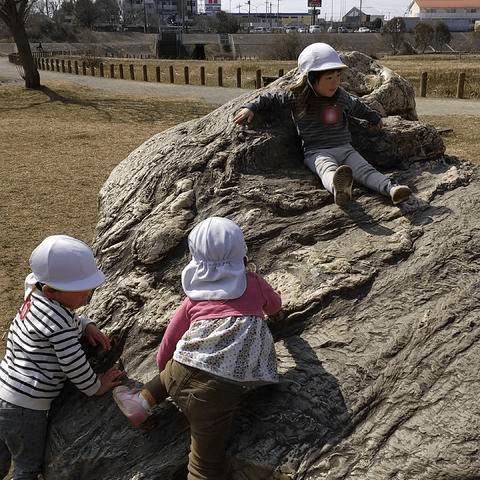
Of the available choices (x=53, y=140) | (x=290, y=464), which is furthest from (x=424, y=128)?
(x=53, y=140)

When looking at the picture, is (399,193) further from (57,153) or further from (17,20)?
(17,20)

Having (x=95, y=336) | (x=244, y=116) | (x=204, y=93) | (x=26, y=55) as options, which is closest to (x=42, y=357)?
(x=95, y=336)

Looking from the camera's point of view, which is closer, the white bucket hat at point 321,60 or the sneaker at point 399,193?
the sneaker at point 399,193

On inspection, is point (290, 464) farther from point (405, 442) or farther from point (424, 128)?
point (424, 128)

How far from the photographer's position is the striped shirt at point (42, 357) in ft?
9.08

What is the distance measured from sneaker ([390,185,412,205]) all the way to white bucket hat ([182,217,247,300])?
1.27 meters

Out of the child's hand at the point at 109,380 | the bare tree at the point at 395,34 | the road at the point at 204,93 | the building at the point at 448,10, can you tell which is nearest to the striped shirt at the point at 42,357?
the child's hand at the point at 109,380

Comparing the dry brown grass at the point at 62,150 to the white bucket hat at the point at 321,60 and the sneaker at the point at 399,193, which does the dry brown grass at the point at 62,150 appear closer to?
the white bucket hat at the point at 321,60

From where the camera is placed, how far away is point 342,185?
3520mm

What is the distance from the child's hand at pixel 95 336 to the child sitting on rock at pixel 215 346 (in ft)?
1.88

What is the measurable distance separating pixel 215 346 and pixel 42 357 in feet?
2.78

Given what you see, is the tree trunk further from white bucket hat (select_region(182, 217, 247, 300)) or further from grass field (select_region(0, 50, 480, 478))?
white bucket hat (select_region(182, 217, 247, 300))

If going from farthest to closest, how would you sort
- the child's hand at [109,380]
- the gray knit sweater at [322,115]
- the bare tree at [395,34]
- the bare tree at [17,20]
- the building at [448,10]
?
1. the building at [448,10]
2. the bare tree at [395,34]
3. the bare tree at [17,20]
4. the gray knit sweater at [322,115]
5. the child's hand at [109,380]

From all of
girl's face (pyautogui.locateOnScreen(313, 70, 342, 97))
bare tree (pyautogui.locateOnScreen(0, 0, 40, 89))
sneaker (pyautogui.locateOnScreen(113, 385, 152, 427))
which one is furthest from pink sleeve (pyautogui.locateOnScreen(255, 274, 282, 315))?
bare tree (pyautogui.locateOnScreen(0, 0, 40, 89))
